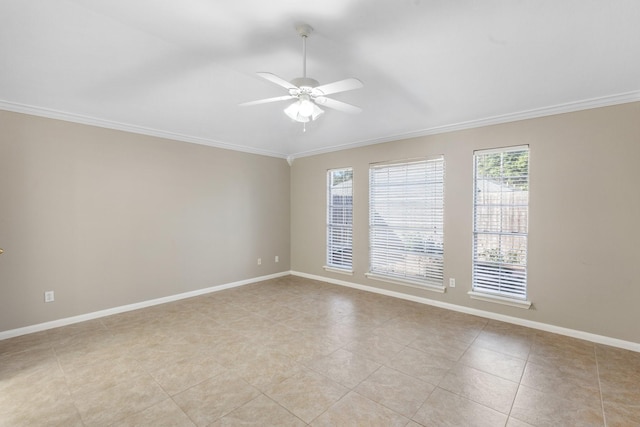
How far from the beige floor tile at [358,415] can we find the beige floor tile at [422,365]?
0.56m

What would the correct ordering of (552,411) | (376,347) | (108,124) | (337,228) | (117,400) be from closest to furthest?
1. (552,411)
2. (117,400)
3. (376,347)
4. (108,124)
5. (337,228)

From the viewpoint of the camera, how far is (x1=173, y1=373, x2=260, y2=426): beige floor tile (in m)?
2.04

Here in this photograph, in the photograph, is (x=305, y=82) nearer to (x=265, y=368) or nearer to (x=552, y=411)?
(x=265, y=368)

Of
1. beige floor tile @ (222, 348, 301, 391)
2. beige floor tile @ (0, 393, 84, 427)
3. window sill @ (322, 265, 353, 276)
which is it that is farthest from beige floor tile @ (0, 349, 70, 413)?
window sill @ (322, 265, 353, 276)

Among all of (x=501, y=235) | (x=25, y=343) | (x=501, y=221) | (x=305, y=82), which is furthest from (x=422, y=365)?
(x=25, y=343)

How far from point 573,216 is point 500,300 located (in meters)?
1.29

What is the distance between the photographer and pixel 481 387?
2.34 metres

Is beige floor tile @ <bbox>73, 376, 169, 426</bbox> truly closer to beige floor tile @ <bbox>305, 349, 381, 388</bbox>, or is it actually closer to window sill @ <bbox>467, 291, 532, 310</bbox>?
beige floor tile @ <bbox>305, 349, 381, 388</bbox>

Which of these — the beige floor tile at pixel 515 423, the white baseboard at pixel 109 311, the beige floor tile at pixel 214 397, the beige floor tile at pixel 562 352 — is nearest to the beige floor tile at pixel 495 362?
the beige floor tile at pixel 562 352

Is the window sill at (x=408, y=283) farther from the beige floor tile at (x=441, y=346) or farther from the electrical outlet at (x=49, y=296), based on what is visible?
the electrical outlet at (x=49, y=296)

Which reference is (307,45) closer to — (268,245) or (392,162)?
(392,162)

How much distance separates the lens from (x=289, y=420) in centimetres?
198

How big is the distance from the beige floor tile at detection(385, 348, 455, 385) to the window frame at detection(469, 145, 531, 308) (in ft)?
5.09

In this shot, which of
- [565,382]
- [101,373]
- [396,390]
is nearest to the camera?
[396,390]
